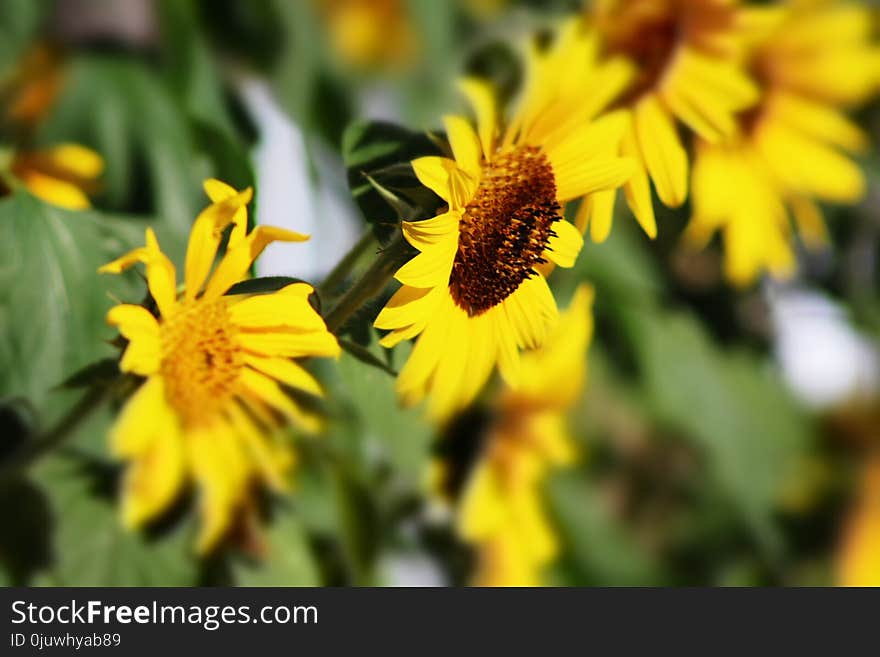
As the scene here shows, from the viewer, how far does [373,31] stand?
0.77 meters

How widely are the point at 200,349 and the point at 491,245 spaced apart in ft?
0.24

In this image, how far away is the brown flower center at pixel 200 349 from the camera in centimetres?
22

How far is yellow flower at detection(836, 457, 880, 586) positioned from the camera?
2.60 ft

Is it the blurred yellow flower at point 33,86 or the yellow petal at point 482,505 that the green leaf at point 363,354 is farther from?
the blurred yellow flower at point 33,86

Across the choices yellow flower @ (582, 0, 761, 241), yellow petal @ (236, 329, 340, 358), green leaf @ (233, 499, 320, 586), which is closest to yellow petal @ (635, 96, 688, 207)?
yellow flower @ (582, 0, 761, 241)

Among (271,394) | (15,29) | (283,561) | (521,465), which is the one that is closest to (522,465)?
(521,465)

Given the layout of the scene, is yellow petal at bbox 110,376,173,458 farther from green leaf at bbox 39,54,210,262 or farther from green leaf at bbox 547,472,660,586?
green leaf at bbox 547,472,660,586

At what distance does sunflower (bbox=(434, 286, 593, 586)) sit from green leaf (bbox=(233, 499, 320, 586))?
0.22 ft

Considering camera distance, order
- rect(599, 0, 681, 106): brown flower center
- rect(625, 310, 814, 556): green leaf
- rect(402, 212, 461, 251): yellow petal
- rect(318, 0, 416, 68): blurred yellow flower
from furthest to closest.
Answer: rect(318, 0, 416, 68): blurred yellow flower → rect(625, 310, 814, 556): green leaf → rect(599, 0, 681, 106): brown flower center → rect(402, 212, 461, 251): yellow petal

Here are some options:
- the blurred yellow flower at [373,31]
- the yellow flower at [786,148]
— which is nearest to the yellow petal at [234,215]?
the yellow flower at [786,148]

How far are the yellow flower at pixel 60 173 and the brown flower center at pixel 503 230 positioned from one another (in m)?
0.14

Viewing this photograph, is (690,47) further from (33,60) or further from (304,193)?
(33,60)

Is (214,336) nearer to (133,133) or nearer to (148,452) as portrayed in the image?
(148,452)

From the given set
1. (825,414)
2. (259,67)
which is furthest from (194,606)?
(825,414)
